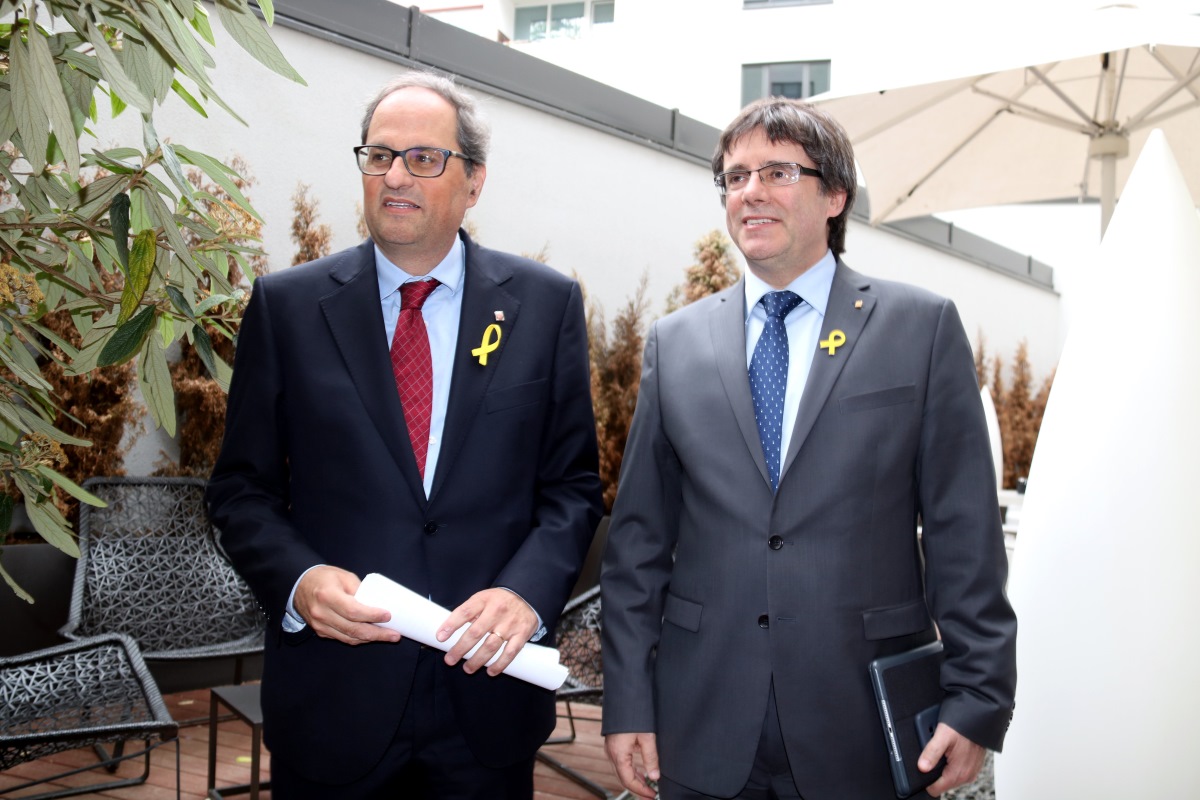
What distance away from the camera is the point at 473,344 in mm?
1837

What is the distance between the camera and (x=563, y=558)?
1.78m

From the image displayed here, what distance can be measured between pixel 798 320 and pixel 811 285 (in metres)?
0.07

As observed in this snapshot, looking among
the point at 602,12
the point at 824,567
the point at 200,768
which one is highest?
the point at 602,12

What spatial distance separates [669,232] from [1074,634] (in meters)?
5.94

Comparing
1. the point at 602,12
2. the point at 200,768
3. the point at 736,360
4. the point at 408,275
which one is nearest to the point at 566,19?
the point at 602,12

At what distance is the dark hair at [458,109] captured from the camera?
1902 mm

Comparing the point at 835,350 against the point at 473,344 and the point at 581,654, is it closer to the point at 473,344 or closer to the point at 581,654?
the point at 473,344

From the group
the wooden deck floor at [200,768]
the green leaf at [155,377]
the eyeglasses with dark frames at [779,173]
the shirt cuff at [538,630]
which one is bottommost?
the wooden deck floor at [200,768]

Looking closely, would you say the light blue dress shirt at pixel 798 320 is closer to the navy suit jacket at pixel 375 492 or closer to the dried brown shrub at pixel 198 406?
the navy suit jacket at pixel 375 492

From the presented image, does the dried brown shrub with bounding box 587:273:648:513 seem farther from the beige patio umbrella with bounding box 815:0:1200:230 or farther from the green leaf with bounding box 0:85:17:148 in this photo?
the green leaf with bounding box 0:85:17:148

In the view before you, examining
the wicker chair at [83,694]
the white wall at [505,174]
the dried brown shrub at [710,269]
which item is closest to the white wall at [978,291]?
the white wall at [505,174]

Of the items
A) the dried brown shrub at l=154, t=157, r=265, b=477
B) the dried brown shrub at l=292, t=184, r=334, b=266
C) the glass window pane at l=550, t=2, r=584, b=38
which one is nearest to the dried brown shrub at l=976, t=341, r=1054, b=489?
the glass window pane at l=550, t=2, r=584, b=38

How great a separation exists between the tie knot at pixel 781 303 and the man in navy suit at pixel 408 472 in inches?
14.4

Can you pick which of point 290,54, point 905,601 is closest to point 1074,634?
point 905,601
